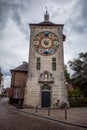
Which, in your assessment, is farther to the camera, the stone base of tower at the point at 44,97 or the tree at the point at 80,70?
the tree at the point at 80,70

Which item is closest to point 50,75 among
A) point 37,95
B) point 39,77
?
point 39,77

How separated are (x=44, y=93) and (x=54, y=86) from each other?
2020 mm

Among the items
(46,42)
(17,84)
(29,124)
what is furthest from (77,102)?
(29,124)

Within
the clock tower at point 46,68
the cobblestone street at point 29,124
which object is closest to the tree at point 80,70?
the clock tower at point 46,68

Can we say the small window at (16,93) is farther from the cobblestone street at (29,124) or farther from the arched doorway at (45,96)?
the cobblestone street at (29,124)

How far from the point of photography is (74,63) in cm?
3266

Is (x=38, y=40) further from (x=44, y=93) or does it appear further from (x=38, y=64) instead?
(x=44, y=93)

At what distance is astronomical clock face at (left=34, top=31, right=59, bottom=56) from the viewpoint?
86.8ft

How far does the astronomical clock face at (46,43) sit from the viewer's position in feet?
86.8

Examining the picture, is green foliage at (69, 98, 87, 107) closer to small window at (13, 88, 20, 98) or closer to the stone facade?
the stone facade

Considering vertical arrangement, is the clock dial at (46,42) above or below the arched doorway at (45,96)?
above

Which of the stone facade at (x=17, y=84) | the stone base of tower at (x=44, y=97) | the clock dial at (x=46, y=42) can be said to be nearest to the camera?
the stone base of tower at (x=44, y=97)

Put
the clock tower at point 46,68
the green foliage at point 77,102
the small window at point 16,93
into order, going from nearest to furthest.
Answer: the clock tower at point 46,68 < the small window at point 16,93 < the green foliage at point 77,102

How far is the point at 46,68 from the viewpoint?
83.6 ft
